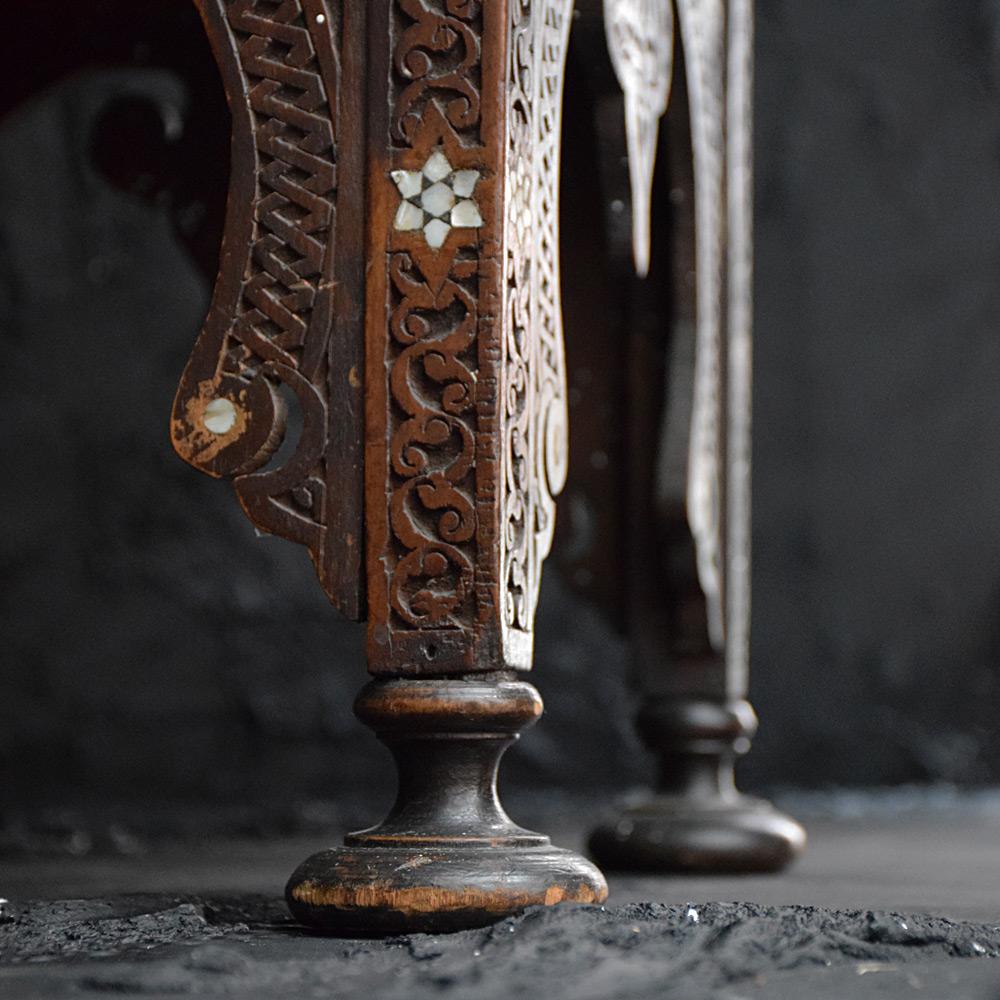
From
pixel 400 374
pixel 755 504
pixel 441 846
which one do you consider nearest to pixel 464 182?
pixel 400 374

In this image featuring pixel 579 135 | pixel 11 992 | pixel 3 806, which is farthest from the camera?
pixel 3 806

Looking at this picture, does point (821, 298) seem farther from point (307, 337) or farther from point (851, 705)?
point (307, 337)

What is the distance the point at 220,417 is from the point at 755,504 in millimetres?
2273

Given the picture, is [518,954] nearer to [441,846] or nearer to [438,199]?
[441,846]

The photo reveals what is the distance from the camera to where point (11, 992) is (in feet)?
2.75

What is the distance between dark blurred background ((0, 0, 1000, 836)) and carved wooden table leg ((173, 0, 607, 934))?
87cm

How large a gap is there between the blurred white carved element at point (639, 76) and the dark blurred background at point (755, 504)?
→ 473mm

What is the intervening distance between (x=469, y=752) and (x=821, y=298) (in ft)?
7.72

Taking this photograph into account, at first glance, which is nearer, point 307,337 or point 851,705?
point 307,337

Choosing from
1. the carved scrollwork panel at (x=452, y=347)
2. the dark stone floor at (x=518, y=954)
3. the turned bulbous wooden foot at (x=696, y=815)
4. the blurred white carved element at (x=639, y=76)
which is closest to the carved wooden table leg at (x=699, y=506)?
the turned bulbous wooden foot at (x=696, y=815)

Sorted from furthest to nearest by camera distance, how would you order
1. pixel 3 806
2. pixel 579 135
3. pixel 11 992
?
pixel 3 806 < pixel 579 135 < pixel 11 992

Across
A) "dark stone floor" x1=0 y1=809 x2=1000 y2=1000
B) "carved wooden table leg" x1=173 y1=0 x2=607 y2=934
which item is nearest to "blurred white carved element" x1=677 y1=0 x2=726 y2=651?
"dark stone floor" x1=0 y1=809 x2=1000 y2=1000

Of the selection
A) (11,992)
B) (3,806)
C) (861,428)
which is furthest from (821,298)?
(11,992)

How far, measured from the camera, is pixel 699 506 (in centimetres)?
182
